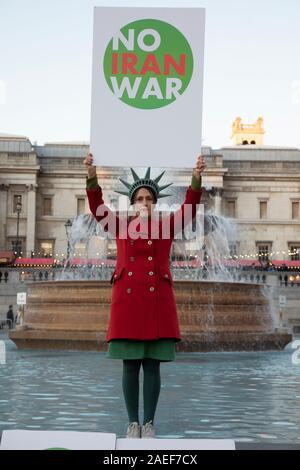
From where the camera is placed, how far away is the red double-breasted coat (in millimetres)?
6035

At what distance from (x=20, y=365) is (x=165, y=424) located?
6859 millimetres

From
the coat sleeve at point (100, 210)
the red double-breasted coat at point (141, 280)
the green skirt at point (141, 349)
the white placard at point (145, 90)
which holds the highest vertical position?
the white placard at point (145, 90)

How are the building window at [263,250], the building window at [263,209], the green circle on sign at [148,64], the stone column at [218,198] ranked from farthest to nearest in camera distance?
the building window at [263,209] → the stone column at [218,198] → the building window at [263,250] → the green circle on sign at [148,64]

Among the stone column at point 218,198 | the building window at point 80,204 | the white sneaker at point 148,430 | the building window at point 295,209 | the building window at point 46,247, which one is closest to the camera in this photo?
the white sneaker at point 148,430

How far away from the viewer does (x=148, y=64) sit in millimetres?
5992

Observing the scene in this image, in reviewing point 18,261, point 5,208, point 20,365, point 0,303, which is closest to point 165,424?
point 20,365

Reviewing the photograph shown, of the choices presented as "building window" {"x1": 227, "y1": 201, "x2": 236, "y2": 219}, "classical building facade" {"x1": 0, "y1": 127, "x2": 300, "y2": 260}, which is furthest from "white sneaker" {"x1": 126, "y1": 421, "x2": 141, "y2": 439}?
"building window" {"x1": 227, "y1": 201, "x2": 236, "y2": 219}

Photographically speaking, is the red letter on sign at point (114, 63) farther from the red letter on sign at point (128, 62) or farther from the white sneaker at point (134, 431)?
the white sneaker at point (134, 431)

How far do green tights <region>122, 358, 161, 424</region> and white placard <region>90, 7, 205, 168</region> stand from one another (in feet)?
4.41

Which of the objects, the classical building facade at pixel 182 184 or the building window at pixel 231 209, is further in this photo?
the building window at pixel 231 209

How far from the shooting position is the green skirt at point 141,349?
6.02 metres

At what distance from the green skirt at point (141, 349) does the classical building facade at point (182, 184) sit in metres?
72.0

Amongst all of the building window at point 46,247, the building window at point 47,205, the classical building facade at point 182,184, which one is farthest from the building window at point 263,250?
the building window at point 47,205
